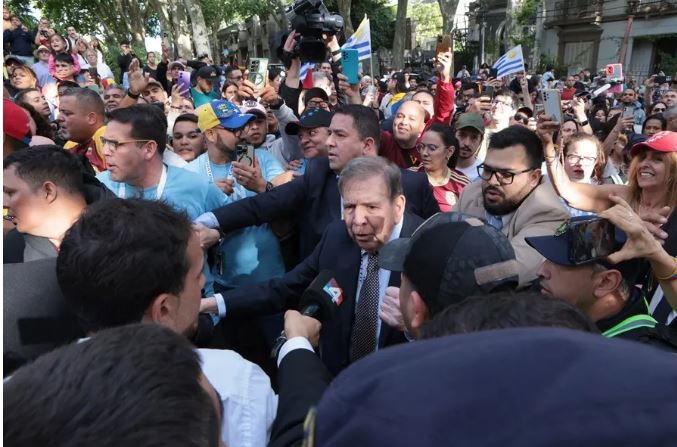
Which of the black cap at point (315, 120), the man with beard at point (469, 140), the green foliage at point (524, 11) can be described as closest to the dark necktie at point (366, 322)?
the black cap at point (315, 120)

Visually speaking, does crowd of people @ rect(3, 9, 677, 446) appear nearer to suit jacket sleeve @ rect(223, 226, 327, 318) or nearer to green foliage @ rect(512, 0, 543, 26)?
suit jacket sleeve @ rect(223, 226, 327, 318)

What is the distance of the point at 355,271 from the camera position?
242 cm

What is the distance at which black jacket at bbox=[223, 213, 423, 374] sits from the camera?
2.31 meters

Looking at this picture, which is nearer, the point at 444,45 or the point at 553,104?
the point at 553,104

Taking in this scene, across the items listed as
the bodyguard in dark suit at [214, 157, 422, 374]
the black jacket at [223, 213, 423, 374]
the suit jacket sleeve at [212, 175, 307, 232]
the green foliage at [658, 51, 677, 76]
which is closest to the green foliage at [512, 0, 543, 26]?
the green foliage at [658, 51, 677, 76]

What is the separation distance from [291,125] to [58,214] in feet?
7.49

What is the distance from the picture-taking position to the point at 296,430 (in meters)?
1.26

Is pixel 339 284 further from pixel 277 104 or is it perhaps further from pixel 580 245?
pixel 277 104

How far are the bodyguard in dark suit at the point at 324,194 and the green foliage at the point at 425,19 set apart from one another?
170 feet

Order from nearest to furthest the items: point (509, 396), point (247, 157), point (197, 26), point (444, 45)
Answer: point (509, 396), point (247, 157), point (444, 45), point (197, 26)

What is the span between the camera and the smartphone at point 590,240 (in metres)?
1.83

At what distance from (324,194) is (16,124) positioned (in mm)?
1802

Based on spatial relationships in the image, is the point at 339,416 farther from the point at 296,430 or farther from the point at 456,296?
the point at 456,296

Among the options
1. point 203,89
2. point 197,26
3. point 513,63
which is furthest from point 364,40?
point 197,26
